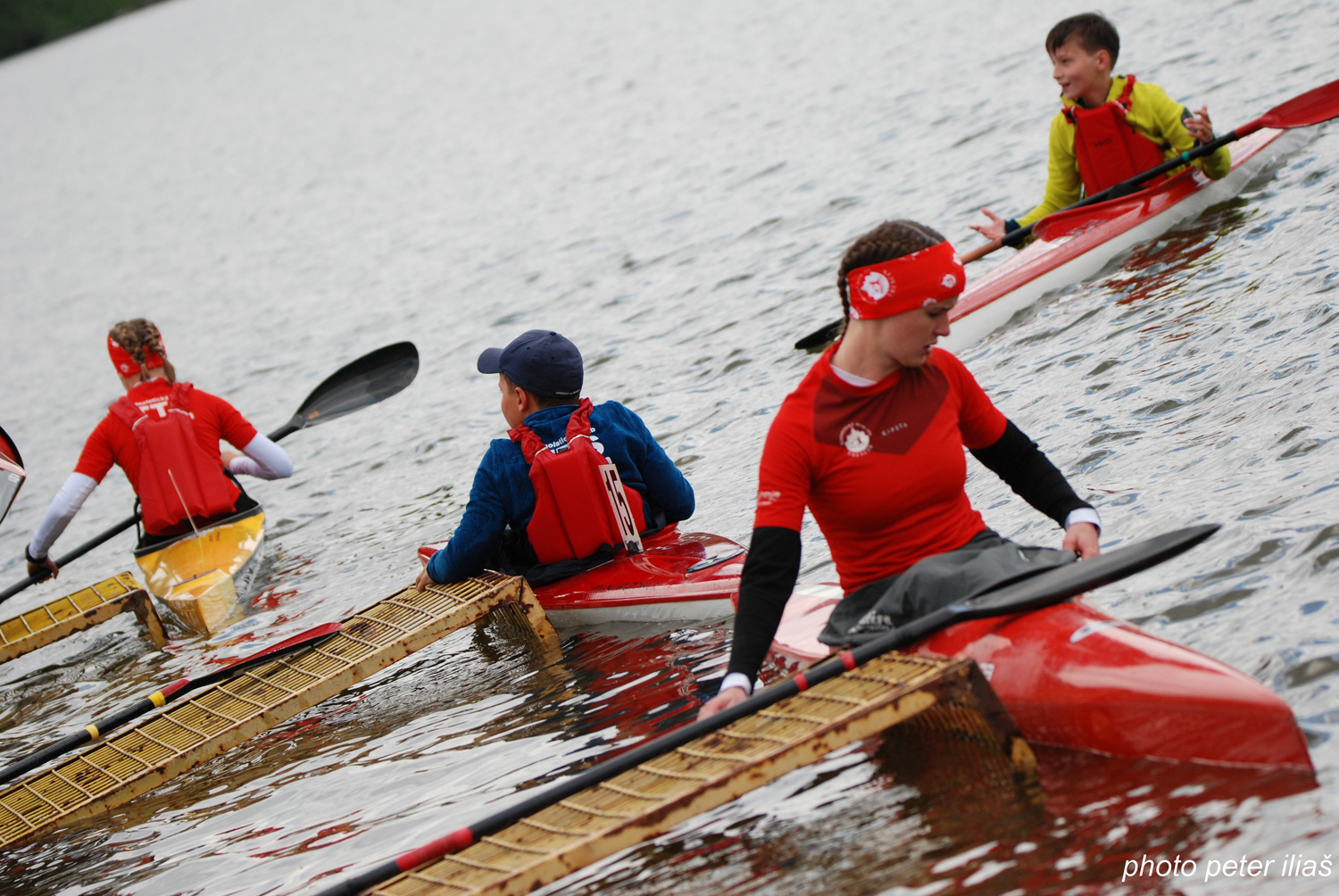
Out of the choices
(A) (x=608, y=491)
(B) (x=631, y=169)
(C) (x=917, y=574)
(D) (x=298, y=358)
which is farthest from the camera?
(B) (x=631, y=169)

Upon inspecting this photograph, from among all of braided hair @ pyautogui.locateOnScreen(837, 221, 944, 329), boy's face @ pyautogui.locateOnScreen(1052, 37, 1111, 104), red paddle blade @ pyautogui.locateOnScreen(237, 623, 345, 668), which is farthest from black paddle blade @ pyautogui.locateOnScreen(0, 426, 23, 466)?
boy's face @ pyautogui.locateOnScreen(1052, 37, 1111, 104)

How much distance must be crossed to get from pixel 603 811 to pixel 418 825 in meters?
1.24

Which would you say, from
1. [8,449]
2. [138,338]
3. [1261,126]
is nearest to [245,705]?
[8,449]

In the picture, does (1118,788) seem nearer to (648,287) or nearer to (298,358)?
(648,287)

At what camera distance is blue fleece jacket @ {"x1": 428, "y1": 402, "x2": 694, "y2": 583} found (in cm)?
493

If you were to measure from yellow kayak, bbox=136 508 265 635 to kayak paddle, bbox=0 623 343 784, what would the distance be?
180 centimetres

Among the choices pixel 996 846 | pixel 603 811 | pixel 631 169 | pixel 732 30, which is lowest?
pixel 996 846

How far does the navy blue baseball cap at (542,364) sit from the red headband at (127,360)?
2596 mm

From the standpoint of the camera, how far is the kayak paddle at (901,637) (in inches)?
117

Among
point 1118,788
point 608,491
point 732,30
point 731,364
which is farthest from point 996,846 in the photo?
point 732,30

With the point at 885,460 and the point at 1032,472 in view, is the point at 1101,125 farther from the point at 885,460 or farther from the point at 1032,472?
the point at 885,460

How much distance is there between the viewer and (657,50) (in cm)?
2664

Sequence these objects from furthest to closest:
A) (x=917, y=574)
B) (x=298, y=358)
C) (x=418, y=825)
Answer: (x=298, y=358) < (x=418, y=825) < (x=917, y=574)

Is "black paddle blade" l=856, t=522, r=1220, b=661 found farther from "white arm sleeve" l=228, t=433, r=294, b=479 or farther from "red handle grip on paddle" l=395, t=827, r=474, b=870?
"white arm sleeve" l=228, t=433, r=294, b=479
